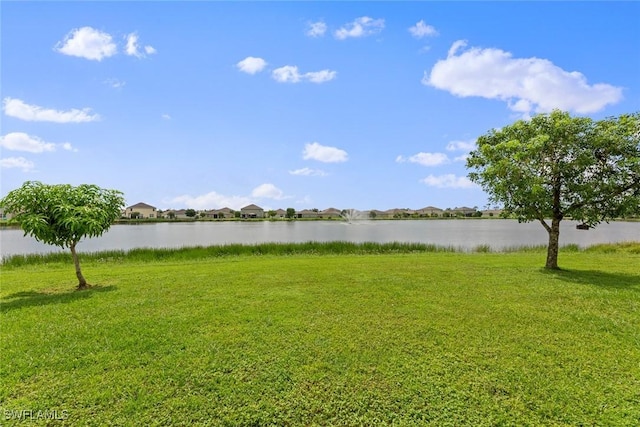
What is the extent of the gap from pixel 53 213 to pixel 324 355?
7.11 meters

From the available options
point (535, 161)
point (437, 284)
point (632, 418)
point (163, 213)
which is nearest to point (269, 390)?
point (632, 418)

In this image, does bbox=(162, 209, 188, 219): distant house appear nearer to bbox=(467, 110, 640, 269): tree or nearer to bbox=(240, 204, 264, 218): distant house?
bbox=(240, 204, 264, 218): distant house

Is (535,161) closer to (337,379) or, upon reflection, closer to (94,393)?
(337,379)

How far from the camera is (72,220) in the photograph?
7.32 meters

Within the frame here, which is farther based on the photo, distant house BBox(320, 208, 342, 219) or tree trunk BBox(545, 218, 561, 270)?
distant house BBox(320, 208, 342, 219)

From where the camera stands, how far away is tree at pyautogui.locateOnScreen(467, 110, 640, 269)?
9.48 m

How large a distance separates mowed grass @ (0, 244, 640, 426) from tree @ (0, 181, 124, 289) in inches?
54.6

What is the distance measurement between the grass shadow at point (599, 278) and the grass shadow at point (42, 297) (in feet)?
38.9

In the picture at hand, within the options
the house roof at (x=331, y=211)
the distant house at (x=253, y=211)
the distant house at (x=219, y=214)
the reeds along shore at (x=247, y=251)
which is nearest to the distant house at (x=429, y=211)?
the house roof at (x=331, y=211)

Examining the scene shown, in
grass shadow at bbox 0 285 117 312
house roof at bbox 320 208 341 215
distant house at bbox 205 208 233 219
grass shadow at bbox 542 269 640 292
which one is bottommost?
grass shadow at bbox 0 285 117 312

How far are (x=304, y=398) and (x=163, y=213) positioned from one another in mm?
123269

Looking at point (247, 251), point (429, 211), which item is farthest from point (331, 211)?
point (247, 251)

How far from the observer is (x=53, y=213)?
24.7ft

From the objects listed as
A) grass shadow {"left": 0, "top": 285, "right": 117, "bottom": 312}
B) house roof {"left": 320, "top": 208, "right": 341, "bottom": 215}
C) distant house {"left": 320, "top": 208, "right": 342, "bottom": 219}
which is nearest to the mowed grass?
grass shadow {"left": 0, "top": 285, "right": 117, "bottom": 312}
